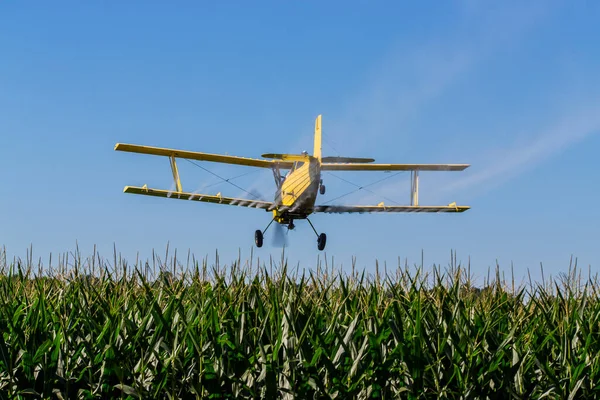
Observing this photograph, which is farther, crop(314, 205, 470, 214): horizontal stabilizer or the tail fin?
the tail fin

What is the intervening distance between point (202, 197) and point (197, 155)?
220 cm

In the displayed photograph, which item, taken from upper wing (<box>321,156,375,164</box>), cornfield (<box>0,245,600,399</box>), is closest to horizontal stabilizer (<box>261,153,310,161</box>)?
upper wing (<box>321,156,375,164</box>)

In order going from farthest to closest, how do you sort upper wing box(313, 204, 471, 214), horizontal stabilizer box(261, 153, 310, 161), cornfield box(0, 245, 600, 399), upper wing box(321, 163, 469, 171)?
upper wing box(321, 163, 469, 171), horizontal stabilizer box(261, 153, 310, 161), upper wing box(313, 204, 471, 214), cornfield box(0, 245, 600, 399)

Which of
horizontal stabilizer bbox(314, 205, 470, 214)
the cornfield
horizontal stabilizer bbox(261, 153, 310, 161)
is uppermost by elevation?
horizontal stabilizer bbox(261, 153, 310, 161)

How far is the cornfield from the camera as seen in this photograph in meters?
6.20

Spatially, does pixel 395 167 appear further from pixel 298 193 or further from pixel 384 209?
pixel 298 193

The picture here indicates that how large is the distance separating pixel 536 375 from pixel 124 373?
422cm

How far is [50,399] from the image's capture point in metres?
6.37

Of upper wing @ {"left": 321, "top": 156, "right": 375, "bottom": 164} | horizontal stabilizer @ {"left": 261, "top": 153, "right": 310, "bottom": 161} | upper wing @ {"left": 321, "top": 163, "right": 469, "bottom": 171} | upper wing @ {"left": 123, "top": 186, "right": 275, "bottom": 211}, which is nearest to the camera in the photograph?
upper wing @ {"left": 123, "top": 186, "right": 275, "bottom": 211}

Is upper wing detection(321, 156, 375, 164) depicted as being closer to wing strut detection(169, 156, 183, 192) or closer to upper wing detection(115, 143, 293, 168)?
upper wing detection(115, 143, 293, 168)

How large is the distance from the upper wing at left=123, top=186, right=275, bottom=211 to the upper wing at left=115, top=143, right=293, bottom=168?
190 centimetres

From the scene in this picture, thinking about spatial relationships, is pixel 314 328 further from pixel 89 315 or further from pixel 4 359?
pixel 4 359

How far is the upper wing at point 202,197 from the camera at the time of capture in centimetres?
2495

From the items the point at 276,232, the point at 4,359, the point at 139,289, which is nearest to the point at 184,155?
the point at 276,232
